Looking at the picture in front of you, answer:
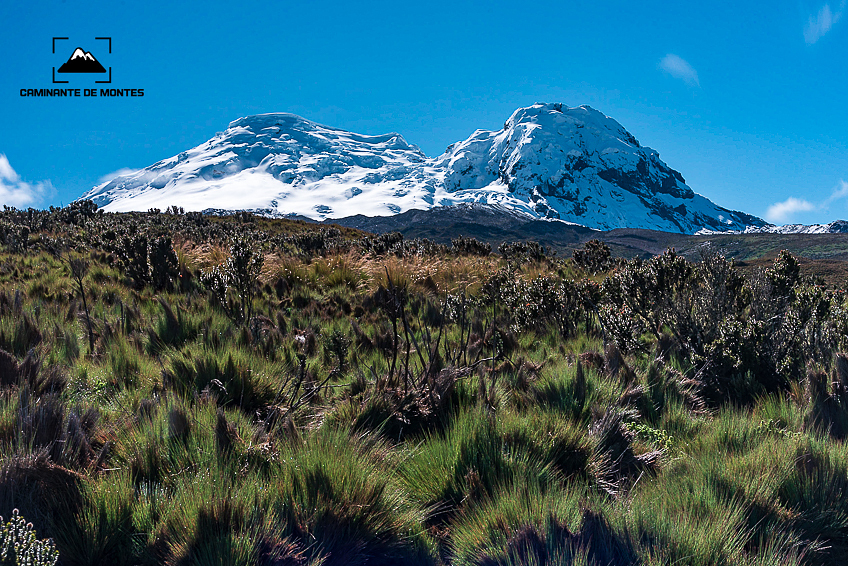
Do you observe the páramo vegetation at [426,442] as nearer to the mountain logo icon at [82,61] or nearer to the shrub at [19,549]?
the shrub at [19,549]

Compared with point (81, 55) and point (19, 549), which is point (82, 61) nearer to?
point (81, 55)

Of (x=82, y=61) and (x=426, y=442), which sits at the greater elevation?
(x=82, y=61)

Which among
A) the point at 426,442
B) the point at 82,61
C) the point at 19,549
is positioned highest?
the point at 82,61

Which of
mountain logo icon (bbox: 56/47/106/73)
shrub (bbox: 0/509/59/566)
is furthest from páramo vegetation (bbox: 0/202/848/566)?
mountain logo icon (bbox: 56/47/106/73)

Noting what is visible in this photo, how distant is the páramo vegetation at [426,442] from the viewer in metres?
1.57

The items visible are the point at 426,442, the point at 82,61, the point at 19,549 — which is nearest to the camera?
the point at 19,549

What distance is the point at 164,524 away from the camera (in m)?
1.54

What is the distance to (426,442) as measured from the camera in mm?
2410

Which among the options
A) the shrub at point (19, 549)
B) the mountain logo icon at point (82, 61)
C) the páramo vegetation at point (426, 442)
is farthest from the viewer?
the mountain logo icon at point (82, 61)

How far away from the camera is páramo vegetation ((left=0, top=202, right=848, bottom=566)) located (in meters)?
1.57

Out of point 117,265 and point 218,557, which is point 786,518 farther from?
point 117,265

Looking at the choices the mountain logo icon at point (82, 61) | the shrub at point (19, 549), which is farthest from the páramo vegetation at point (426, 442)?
the mountain logo icon at point (82, 61)

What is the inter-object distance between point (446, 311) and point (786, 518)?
13.9ft

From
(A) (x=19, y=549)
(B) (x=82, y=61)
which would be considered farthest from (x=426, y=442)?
(B) (x=82, y=61)
